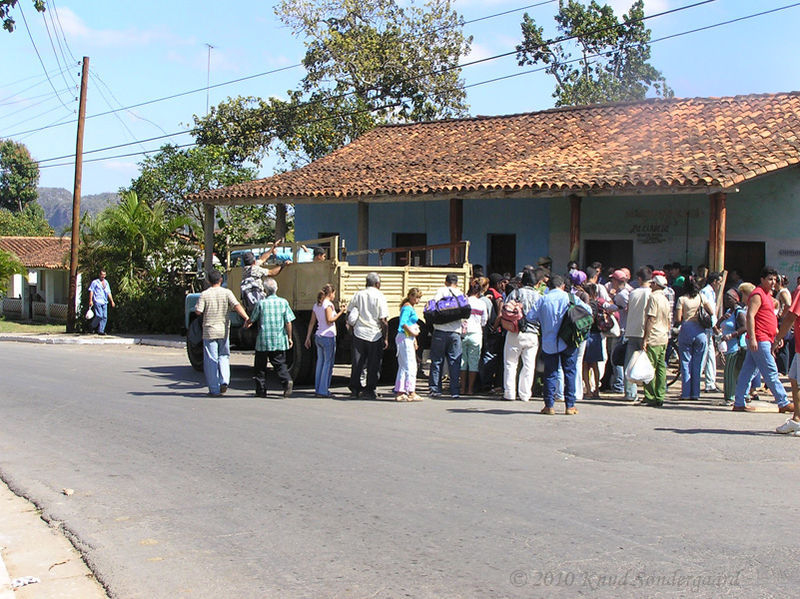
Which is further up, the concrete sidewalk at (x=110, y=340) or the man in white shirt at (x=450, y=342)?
the man in white shirt at (x=450, y=342)

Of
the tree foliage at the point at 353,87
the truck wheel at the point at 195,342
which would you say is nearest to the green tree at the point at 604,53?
the tree foliage at the point at 353,87

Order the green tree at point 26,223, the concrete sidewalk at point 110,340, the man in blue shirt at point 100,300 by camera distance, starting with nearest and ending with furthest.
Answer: the concrete sidewalk at point 110,340 → the man in blue shirt at point 100,300 → the green tree at point 26,223

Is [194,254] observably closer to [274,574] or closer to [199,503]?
[199,503]

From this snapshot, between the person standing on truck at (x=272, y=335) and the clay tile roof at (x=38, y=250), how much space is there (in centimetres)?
2983

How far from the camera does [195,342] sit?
1465 cm

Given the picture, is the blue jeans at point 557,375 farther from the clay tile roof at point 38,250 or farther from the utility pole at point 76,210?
the clay tile roof at point 38,250

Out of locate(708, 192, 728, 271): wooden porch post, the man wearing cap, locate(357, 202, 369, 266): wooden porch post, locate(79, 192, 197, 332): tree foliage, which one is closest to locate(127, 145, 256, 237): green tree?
locate(79, 192, 197, 332): tree foliage

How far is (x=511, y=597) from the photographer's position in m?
4.66

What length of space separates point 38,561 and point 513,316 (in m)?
6.97

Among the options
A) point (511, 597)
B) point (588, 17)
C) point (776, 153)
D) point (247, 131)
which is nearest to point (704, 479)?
point (511, 597)

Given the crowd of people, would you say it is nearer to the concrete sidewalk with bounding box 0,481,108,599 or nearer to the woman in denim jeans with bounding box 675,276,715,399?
the woman in denim jeans with bounding box 675,276,715,399

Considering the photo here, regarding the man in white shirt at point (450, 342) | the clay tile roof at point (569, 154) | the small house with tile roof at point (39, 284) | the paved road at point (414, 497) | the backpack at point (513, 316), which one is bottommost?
the paved road at point (414, 497)

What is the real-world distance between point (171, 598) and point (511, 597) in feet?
5.87

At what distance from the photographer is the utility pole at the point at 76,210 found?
2611 centimetres
